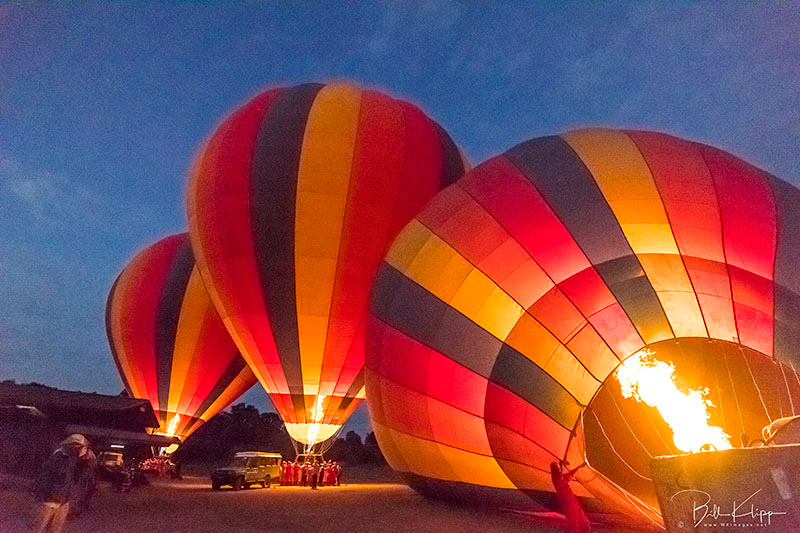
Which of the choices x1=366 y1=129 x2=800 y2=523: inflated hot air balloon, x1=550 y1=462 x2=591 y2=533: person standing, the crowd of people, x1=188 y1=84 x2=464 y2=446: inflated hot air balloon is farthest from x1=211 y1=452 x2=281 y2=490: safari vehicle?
x1=550 y1=462 x2=591 y2=533: person standing

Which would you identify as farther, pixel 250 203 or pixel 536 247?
pixel 250 203

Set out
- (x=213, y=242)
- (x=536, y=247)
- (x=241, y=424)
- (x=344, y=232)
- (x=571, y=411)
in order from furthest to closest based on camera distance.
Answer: (x=241, y=424) < (x=213, y=242) < (x=344, y=232) < (x=536, y=247) < (x=571, y=411)

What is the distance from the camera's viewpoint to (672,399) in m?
5.16

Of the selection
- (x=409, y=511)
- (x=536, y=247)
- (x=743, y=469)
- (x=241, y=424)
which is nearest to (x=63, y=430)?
(x=409, y=511)

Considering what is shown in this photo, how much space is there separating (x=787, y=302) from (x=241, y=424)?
36746mm

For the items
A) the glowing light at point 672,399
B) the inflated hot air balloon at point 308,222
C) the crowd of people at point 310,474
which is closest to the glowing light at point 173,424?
the crowd of people at point 310,474

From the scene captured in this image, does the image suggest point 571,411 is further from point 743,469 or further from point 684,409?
point 743,469

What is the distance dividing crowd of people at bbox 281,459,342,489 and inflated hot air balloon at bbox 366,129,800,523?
6968 mm

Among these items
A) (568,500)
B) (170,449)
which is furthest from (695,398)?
(170,449)

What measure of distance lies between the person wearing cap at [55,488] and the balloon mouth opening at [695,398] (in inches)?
170

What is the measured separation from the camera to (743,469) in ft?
8.60

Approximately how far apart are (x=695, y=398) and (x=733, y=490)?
2952 mm

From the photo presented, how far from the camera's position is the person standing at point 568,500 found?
4.81m

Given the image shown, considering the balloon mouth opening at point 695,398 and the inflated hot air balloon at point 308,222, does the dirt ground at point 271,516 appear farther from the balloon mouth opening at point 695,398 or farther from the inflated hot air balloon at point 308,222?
the inflated hot air balloon at point 308,222
